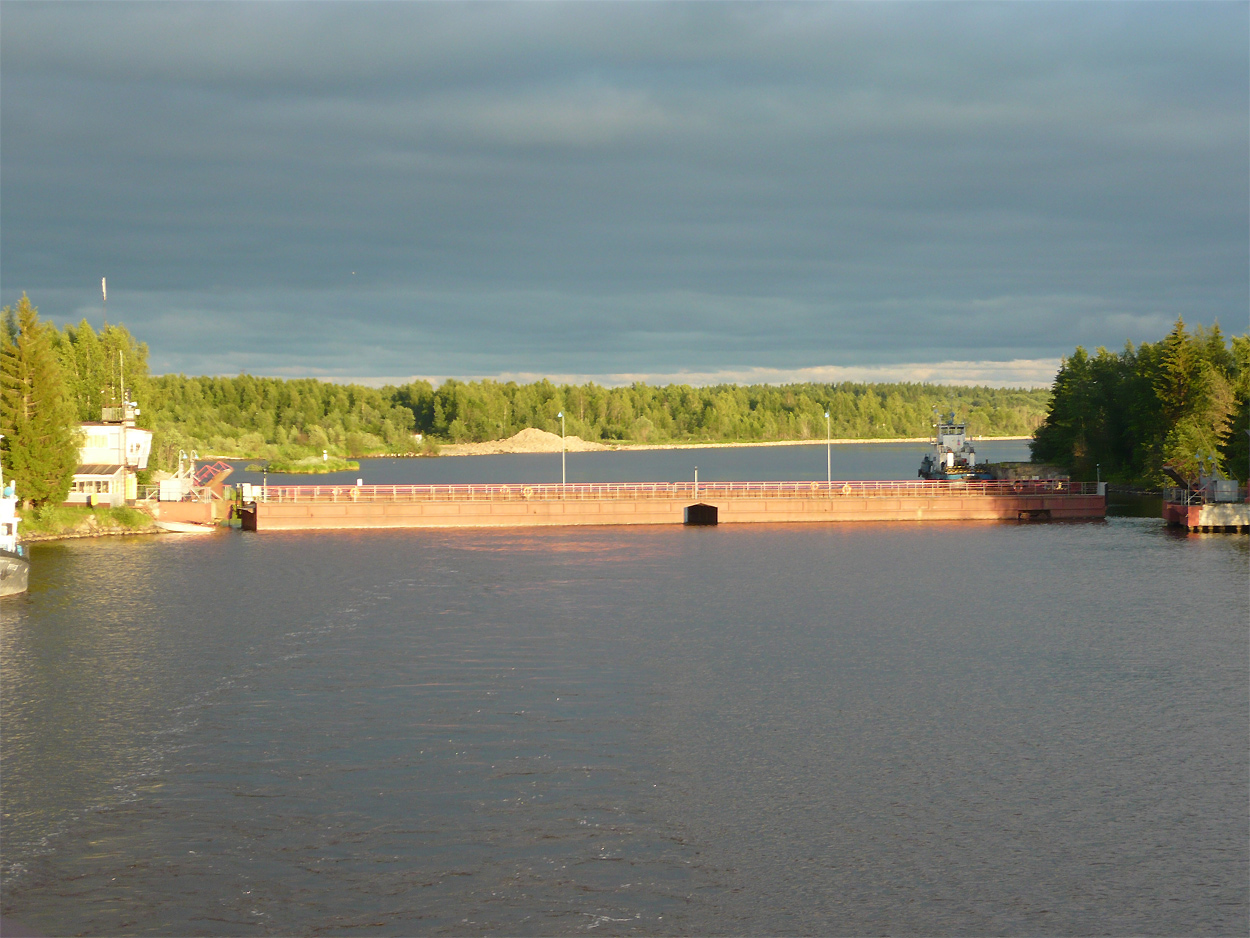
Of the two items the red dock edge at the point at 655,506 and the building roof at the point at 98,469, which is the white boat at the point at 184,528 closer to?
the red dock edge at the point at 655,506

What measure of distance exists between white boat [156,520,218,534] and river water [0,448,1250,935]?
124 ft

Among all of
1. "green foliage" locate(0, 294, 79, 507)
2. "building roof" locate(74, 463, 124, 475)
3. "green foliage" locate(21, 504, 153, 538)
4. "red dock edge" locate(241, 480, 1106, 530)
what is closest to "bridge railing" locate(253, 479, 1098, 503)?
"red dock edge" locate(241, 480, 1106, 530)

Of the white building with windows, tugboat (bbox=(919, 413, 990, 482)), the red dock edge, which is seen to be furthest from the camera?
tugboat (bbox=(919, 413, 990, 482))

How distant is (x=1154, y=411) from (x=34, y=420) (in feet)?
402

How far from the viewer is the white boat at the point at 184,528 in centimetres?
9981

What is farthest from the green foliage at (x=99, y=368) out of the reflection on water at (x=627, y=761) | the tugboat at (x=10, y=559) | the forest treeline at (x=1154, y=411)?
the forest treeline at (x=1154, y=411)

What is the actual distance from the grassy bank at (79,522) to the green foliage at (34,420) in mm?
1614

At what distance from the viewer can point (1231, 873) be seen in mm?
24016

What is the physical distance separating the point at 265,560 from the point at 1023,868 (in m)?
66.2

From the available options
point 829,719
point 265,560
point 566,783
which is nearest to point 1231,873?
point 829,719

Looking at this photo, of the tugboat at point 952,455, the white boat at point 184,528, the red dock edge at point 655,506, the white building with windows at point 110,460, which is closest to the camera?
the white building with windows at point 110,460

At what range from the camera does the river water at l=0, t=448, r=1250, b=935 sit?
2292 centimetres

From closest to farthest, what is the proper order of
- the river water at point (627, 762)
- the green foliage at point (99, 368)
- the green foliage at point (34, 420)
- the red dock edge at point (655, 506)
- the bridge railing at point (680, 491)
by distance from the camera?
1. the river water at point (627, 762)
2. the green foliage at point (34, 420)
3. the red dock edge at point (655, 506)
4. the bridge railing at point (680, 491)
5. the green foliage at point (99, 368)

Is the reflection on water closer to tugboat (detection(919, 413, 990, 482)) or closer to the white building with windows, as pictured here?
the white building with windows
